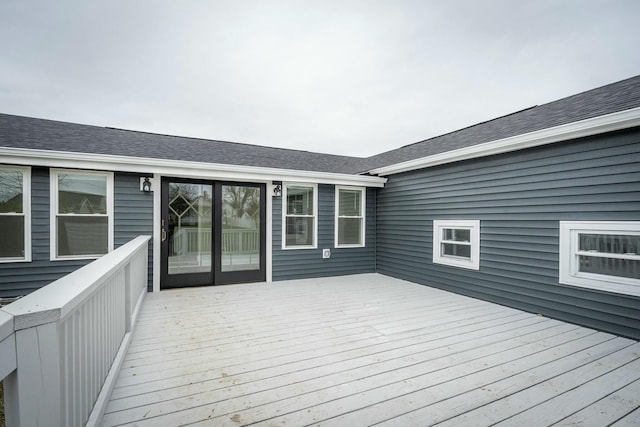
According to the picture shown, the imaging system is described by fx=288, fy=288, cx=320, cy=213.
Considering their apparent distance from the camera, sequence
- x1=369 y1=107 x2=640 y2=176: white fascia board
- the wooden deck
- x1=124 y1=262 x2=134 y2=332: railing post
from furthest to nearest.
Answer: x1=369 y1=107 x2=640 y2=176: white fascia board, x1=124 y1=262 x2=134 y2=332: railing post, the wooden deck

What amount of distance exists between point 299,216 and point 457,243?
313cm

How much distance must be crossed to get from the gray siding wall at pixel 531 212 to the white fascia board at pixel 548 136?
156 mm

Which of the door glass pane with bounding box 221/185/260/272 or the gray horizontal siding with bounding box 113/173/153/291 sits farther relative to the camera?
the door glass pane with bounding box 221/185/260/272

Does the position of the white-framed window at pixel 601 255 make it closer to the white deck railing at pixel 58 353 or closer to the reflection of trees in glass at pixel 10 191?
the white deck railing at pixel 58 353

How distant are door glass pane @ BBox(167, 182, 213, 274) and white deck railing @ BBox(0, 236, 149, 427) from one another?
3350mm

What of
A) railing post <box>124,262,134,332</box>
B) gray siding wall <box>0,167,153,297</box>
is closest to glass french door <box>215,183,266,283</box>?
gray siding wall <box>0,167,153,297</box>

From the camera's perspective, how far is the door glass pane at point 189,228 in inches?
205

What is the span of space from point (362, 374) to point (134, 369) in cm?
191

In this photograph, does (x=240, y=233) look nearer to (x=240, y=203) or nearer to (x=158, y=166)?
(x=240, y=203)

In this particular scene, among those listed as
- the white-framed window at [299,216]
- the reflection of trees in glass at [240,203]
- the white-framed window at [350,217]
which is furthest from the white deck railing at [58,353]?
the white-framed window at [350,217]

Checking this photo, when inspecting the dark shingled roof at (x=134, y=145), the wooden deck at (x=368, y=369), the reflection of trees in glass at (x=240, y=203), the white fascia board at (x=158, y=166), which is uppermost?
the dark shingled roof at (x=134, y=145)

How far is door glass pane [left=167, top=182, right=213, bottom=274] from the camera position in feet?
17.1

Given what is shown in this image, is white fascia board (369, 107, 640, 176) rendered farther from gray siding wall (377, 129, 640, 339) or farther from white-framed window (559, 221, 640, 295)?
white-framed window (559, 221, 640, 295)

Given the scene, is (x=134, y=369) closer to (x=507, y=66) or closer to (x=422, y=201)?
(x=422, y=201)
